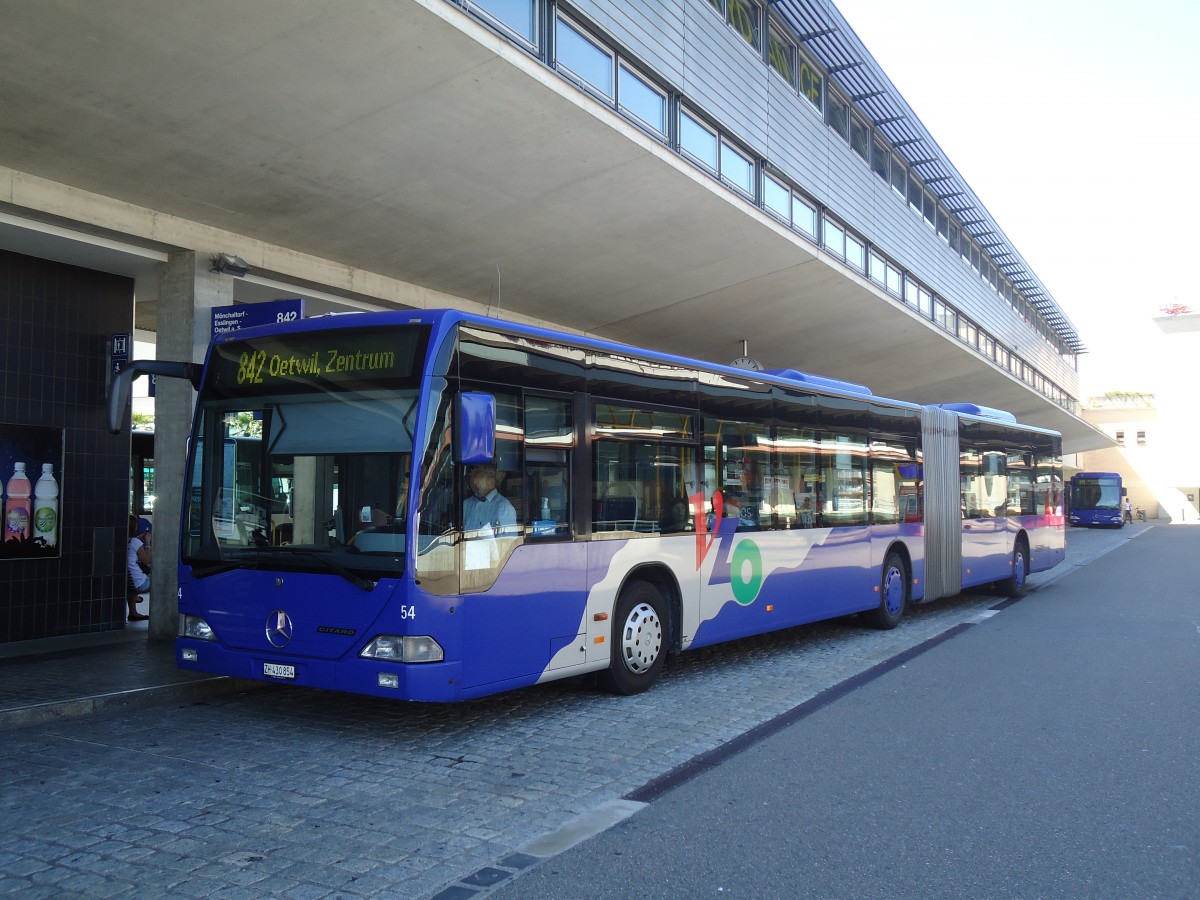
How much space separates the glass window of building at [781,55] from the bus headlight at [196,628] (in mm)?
14421

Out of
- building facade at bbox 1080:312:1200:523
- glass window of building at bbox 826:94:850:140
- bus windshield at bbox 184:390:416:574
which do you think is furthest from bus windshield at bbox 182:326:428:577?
building facade at bbox 1080:312:1200:523

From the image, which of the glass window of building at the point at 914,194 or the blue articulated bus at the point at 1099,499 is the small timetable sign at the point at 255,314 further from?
the blue articulated bus at the point at 1099,499

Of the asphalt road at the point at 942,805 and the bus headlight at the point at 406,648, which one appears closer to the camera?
the asphalt road at the point at 942,805

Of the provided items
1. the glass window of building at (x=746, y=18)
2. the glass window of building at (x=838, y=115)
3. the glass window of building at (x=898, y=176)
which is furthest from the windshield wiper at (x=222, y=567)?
the glass window of building at (x=898, y=176)

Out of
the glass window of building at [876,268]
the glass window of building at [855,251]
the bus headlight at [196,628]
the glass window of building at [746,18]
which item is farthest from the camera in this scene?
the glass window of building at [876,268]

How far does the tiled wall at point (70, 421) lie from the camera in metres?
10.8

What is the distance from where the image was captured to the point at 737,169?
16.2 meters

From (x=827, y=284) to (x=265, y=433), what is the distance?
14.6m

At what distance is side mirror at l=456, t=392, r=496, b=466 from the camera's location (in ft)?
21.0

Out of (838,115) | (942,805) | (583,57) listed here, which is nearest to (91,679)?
(942,805)

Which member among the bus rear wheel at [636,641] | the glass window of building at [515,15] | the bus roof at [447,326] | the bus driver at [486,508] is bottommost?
the bus rear wheel at [636,641]

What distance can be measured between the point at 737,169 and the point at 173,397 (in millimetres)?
9580

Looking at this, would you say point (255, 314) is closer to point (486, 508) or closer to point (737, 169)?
point (486, 508)

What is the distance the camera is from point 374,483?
21.6ft
